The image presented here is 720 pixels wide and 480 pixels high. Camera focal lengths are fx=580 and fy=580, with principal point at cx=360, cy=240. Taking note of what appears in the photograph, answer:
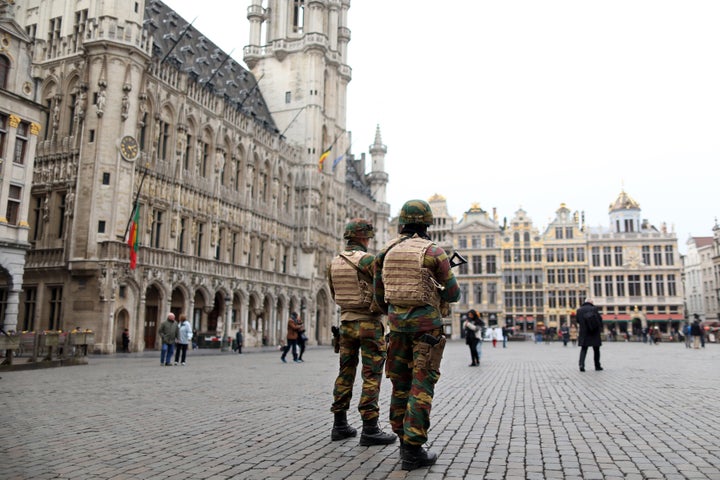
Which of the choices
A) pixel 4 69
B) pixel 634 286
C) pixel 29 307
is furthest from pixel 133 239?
pixel 634 286

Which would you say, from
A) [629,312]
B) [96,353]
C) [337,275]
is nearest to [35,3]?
[96,353]

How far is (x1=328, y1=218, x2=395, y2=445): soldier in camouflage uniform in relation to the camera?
5.61 metres

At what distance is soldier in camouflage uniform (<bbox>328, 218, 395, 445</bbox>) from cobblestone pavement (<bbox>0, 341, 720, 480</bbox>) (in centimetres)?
23

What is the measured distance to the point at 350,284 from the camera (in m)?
6.18

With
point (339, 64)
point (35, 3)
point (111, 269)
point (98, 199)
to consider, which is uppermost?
point (339, 64)

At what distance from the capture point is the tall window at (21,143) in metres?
22.2

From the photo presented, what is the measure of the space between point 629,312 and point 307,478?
7287 centimetres

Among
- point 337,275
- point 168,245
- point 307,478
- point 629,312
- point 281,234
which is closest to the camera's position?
point 307,478

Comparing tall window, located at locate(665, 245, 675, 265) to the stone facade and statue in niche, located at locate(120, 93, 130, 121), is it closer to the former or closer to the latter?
statue in niche, located at locate(120, 93, 130, 121)

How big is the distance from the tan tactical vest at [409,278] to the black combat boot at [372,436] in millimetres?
1303

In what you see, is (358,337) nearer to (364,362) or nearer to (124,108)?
(364,362)

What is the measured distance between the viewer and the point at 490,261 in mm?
72750

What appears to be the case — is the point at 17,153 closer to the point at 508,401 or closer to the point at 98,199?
the point at 98,199

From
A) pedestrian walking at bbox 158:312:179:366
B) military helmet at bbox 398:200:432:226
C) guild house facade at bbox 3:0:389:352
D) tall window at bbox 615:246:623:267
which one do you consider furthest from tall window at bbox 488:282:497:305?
military helmet at bbox 398:200:432:226
